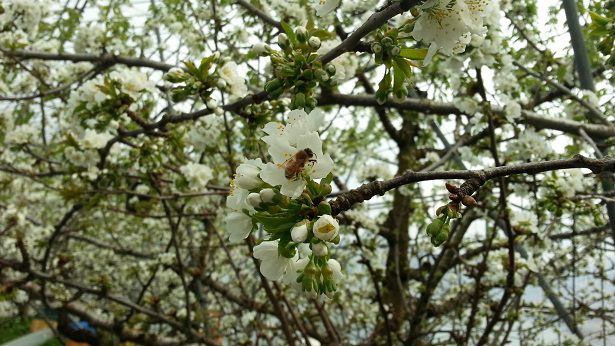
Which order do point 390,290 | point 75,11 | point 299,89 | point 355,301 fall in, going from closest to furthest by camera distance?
point 299,89, point 75,11, point 390,290, point 355,301

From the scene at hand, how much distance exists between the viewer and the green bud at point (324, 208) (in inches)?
36.6

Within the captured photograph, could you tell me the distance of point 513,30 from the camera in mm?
3363

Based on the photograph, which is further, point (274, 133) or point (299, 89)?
point (299, 89)

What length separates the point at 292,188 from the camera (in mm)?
940

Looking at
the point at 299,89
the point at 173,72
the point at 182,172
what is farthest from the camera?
the point at 182,172

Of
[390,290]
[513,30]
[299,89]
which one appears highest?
[513,30]

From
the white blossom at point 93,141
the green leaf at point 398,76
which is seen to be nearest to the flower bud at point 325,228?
the green leaf at point 398,76

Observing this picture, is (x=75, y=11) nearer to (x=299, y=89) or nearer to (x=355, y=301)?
(x=299, y=89)

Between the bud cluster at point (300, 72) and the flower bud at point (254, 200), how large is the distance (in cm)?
36

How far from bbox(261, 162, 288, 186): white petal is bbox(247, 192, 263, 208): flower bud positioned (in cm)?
3

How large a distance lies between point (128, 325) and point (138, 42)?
9.12 ft

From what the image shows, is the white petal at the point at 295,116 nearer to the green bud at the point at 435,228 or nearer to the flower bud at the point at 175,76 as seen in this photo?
the green bud at the point at 435,228

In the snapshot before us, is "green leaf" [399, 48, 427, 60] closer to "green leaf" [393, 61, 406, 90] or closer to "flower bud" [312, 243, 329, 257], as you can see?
"green leaf" [393, 61, 406, 90]

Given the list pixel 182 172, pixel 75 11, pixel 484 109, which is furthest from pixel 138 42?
pixel 484 109
